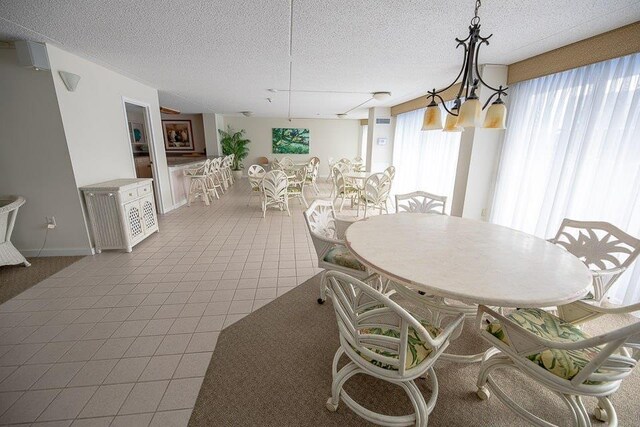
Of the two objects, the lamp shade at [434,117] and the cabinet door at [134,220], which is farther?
the cabinet door at [134,220]

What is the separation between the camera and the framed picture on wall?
8.87 metres

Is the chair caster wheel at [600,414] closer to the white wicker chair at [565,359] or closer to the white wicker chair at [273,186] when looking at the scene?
the white wicker chair at [565,359]

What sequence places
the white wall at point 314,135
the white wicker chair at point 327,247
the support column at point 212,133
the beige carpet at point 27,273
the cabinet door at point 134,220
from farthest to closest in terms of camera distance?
the white wall at point 314,135 → the support column at point 212,133 → the cabinet door at point 134,220 → the beige carpet at point 27,273 → the white wicker chair at point 327,247

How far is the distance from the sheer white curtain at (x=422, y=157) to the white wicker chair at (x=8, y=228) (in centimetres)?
469

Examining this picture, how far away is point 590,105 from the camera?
2158 mm

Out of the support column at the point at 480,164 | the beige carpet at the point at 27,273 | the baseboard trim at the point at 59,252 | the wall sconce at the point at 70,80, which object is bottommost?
the beige carpet at the point at 27,273

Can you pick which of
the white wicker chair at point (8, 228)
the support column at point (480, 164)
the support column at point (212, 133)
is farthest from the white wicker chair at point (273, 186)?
the support column at point (212, 133)

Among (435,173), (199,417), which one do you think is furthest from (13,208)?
(435,173)

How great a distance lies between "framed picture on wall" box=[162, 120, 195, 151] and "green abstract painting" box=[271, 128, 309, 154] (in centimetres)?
295

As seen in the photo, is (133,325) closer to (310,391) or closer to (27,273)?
(310,391)

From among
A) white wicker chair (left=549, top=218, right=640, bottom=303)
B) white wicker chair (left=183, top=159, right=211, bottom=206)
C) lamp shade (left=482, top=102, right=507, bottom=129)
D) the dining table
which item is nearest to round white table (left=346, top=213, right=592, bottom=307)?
the dining table

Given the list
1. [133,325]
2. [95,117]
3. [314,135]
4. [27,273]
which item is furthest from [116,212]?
[314,135]

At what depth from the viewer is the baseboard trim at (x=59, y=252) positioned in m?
2.93

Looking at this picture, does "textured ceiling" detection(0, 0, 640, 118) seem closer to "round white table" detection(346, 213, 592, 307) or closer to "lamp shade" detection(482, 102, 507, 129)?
"lamp shade" detection(482, 102, 507, 129)
